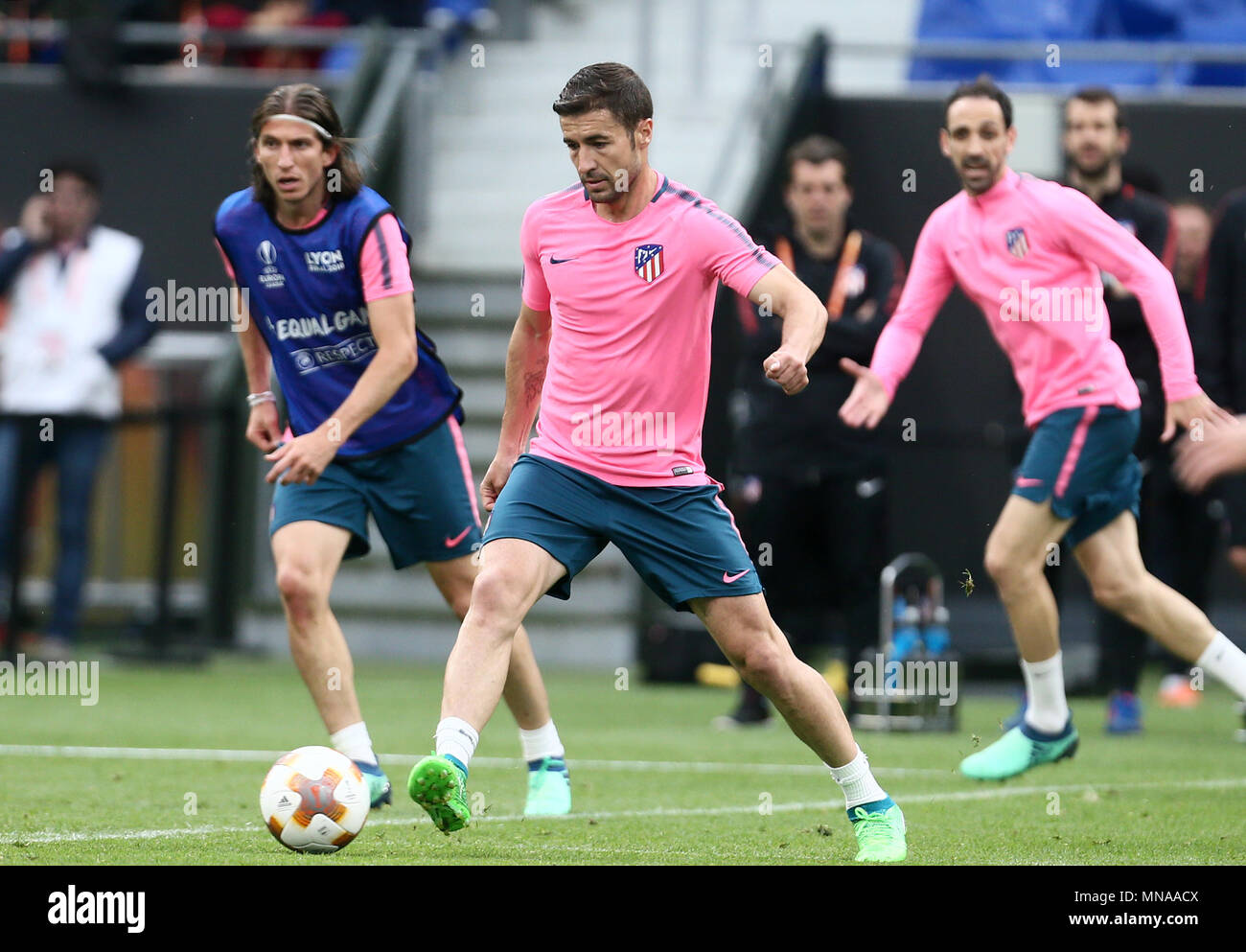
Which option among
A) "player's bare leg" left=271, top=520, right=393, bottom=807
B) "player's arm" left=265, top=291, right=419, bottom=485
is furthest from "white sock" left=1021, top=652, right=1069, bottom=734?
"player's arm" left=265, top=291, right=419, bottom=485

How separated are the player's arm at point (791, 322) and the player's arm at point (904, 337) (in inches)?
48.9

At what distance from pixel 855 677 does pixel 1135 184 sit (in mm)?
2764

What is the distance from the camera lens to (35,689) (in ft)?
40.5

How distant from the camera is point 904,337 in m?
8.15

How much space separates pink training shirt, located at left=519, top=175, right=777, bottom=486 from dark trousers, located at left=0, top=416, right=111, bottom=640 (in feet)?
25.2

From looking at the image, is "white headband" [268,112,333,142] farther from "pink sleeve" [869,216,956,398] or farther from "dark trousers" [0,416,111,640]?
"dark trousers" [0,416,111,640]

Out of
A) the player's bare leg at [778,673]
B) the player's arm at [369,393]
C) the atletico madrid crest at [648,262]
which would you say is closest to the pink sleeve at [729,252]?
the atletico madrid crest at [648,262]

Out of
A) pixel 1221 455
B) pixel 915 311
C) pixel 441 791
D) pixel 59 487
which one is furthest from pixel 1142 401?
pixel 59 487

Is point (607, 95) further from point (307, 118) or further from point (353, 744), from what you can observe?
point (353, 744)

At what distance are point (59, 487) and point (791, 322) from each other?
8.57 m

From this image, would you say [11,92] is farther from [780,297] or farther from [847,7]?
[780,297]

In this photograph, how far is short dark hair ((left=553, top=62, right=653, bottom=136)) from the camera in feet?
19.8

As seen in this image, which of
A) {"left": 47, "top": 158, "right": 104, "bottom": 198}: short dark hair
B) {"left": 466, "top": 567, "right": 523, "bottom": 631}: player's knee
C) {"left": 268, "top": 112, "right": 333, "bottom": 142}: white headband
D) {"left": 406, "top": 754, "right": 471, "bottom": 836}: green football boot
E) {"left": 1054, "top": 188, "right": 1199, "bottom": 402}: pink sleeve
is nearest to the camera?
{"left": 406, "top": 754, "right": 471, "bottom": 836}: green football boot
